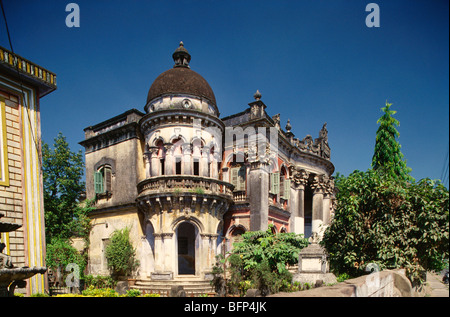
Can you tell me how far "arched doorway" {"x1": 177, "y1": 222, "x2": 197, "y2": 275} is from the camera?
2077 cm

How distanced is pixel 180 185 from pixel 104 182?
6.73 m

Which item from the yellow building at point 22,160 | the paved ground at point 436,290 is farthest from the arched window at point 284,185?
the yellow building at point 22,160

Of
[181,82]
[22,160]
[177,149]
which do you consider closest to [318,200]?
[177,149]

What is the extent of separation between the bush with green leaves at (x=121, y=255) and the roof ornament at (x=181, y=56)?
10.6 m

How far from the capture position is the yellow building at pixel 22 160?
1326cm

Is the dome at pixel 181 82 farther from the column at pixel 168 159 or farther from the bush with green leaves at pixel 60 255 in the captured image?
the bush with green leaves at pixel 60 255

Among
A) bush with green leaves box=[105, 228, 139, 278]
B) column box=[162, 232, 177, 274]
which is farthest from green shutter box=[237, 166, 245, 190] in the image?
bush with green leaves box=[105, 228, 139, 278]

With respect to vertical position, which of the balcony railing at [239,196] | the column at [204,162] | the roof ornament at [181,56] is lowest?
the balcony railing at [239,196]

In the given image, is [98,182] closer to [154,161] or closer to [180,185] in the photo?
[154,161]

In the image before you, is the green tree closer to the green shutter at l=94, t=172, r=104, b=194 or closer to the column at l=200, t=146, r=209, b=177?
the green shutter at l=94, t=172, r=104, b=194

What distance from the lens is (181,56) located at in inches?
814

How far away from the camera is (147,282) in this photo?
56.5 feet

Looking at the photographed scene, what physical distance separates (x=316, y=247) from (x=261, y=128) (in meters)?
7.49
